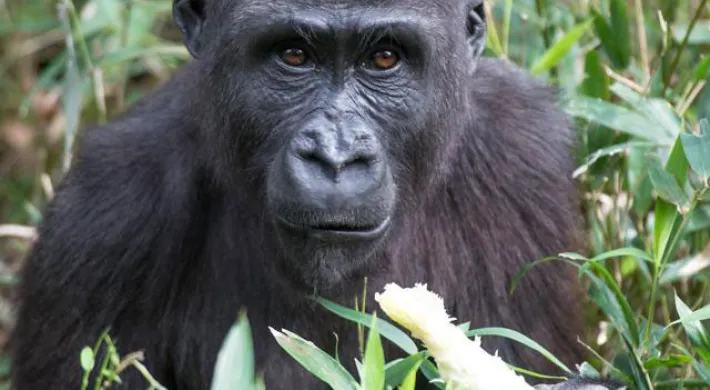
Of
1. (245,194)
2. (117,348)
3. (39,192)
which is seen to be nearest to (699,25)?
(245,194)

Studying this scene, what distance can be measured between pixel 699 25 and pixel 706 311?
3.13 m

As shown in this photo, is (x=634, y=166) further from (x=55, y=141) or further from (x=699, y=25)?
(x=55, y=141)

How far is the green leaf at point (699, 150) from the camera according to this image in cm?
514

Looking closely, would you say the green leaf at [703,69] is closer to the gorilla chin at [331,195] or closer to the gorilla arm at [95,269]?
the gorilla chin at [331,195]

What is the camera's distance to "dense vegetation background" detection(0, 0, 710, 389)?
5223 mm

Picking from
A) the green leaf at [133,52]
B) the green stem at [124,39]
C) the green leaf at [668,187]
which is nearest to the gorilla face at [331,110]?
the green leaf at [668,187]

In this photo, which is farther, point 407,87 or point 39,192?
point 39,192

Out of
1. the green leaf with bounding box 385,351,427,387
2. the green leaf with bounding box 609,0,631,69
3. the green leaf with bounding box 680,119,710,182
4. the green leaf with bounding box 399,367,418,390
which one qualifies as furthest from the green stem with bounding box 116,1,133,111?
the green leaf with bounding box 399,367,418,390

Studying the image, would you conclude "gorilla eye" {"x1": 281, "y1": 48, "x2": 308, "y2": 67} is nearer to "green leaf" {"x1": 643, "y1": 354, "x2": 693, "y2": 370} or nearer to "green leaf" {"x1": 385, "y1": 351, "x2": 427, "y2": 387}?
"green leaf" {"x1": 385, "y1": 351, "x2": 427, "y2": 387}

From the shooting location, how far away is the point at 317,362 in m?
4.48

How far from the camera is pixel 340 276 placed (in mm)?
5367

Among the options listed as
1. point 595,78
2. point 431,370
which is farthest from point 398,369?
point 595,78

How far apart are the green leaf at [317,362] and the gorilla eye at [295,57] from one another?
1.35m

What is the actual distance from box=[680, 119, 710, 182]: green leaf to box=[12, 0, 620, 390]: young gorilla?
1.02 meters
